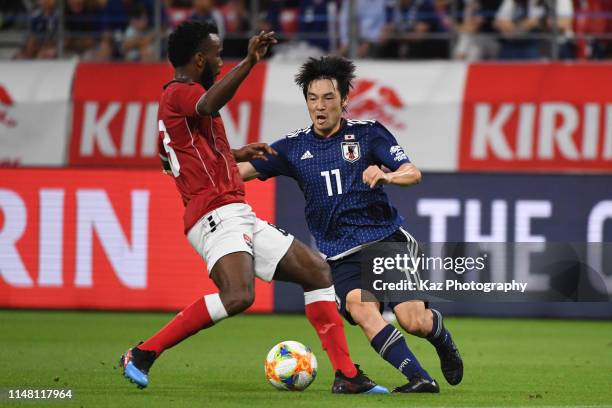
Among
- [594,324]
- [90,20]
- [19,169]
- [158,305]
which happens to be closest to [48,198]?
[19,169]

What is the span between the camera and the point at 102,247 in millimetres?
13031

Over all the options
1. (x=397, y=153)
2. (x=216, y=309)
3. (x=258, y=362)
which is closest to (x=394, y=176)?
(x=397, y=153)

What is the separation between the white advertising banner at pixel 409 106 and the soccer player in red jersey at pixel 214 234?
27.1ft

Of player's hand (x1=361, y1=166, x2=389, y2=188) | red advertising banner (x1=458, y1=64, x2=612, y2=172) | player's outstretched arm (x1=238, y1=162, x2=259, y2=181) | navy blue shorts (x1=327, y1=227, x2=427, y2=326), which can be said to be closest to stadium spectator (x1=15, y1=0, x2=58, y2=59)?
red advertising banner (x1=458, y1=64, x2=612, y2=172)

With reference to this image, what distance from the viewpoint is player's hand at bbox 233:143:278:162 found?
25.0ft

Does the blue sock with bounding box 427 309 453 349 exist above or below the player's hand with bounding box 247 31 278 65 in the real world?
below

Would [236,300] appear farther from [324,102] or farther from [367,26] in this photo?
[367,26]

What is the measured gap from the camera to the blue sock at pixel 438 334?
24.9ft

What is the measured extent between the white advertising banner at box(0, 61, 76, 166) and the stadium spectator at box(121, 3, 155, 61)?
733mm

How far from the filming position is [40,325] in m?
12.0

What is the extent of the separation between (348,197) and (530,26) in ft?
29.1

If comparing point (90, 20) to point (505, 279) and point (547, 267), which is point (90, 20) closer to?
point (547, 267)

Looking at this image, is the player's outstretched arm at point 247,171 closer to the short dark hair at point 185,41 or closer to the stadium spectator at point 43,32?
the short dark hair at point 185,41

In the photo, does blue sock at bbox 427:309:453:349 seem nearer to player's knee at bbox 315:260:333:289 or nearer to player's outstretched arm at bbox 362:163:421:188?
player's knee at bbox 315:260:333:289
